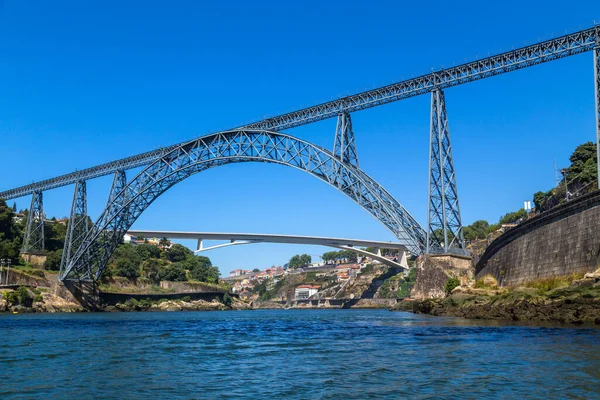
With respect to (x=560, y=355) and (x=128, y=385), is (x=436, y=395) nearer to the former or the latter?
(x=560, y=355)

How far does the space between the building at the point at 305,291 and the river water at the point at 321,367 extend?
136 m

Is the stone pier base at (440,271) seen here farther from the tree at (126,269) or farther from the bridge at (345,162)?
the tree at (126,269)

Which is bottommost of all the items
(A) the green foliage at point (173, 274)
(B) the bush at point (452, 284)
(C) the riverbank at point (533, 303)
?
(C) the riverbank at point (533, 303)

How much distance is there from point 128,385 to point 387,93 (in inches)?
1418

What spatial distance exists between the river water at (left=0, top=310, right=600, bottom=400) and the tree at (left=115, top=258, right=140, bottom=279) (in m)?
61.5

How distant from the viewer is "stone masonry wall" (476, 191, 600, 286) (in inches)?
1107

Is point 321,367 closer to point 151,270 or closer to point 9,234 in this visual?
point 9,234

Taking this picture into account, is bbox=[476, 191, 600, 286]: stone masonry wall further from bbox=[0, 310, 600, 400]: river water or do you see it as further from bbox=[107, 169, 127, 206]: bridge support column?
bbox=[107, 169, 127, 206]: bridge support column

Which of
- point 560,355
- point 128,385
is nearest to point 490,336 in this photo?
Result: point 560,355

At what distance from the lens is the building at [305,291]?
520ft

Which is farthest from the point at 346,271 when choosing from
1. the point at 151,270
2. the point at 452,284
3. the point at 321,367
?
the point at 321,367

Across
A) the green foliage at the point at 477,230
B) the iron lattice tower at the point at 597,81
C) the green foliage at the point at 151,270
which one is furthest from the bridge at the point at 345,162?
the green foliage at the point at 477,230

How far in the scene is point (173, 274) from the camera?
316ft

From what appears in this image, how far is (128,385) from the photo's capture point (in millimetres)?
13031
